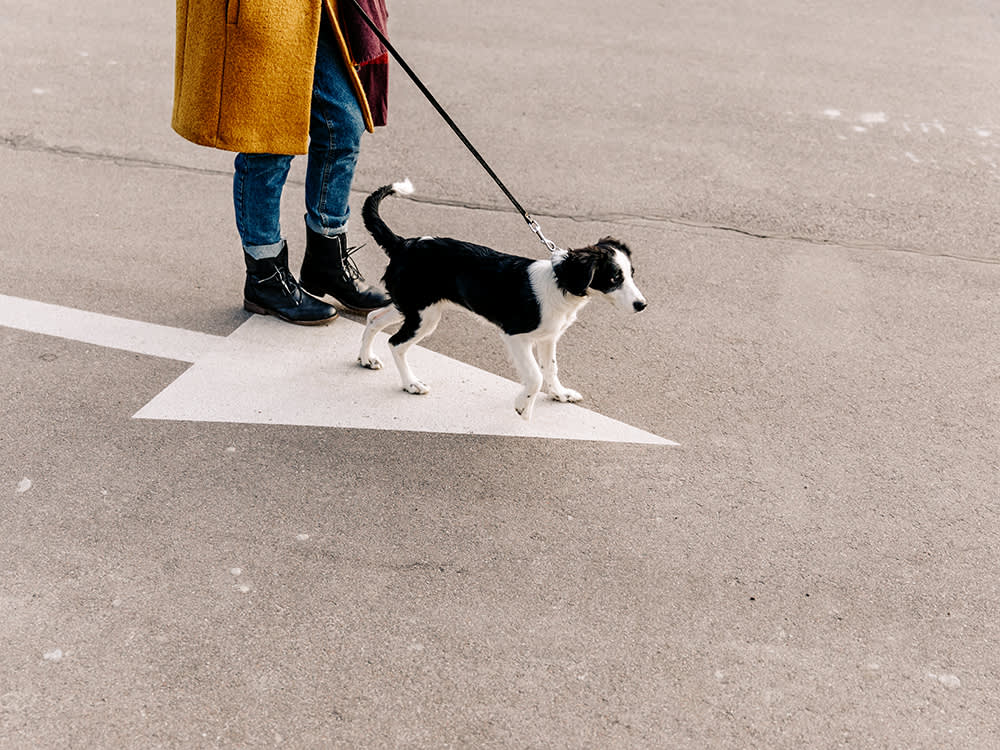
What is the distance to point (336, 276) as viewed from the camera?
4.84 m

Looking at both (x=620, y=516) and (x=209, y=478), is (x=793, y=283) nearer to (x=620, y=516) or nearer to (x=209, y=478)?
(x=620, y=516)

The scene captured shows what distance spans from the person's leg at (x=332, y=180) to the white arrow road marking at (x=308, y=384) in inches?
7.2

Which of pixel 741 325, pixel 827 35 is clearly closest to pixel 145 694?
pixel 741 325

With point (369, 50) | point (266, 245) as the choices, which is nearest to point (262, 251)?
point (266, 245)

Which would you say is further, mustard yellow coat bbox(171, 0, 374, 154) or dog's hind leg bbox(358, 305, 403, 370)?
dog's hind leg bbox(358, 305, 403, 370)

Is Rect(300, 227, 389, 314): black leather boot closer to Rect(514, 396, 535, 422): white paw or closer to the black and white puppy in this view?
the black and white puppy

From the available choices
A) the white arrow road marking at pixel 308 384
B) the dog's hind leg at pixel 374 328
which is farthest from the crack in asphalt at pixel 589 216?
the dog's hind leg at pixel 374 328

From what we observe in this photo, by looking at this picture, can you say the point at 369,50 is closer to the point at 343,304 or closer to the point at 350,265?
the point at 350,265

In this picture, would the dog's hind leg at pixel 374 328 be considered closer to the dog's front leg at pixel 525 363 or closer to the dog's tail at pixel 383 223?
the dog's tail at pixel 383 223

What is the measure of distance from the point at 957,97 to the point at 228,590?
692cm

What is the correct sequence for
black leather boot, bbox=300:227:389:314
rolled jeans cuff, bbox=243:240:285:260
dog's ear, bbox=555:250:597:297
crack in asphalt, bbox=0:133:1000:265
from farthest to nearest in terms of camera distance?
crack in asphalt, bbox=0:133:1000:265 < black leather boot, bbox=300:227:389:314 < rolled jeans cuff, bbox=243:240:285:260 < dog's ear, bbox=555:250:597:297

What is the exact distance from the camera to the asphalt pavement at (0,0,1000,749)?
9.84 ft

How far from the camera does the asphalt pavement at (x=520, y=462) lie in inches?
118

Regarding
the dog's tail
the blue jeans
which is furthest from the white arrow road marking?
the dog's tail
